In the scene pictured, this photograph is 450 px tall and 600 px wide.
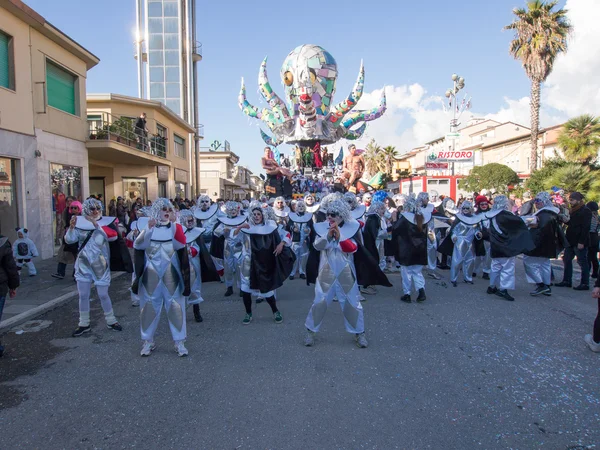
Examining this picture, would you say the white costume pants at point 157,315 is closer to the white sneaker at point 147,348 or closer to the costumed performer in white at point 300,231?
the white sneaker at point 147,348

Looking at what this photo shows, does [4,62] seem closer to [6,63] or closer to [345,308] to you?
[6,63]

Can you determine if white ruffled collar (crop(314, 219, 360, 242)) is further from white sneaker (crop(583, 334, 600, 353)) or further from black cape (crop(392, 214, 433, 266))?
white sneaker (crop(583, 334, 600, 353))

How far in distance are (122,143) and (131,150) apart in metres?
0.44

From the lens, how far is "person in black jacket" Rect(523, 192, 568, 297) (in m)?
7.65

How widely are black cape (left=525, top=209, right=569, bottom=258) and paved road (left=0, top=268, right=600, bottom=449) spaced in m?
1.60

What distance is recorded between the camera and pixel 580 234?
799cm

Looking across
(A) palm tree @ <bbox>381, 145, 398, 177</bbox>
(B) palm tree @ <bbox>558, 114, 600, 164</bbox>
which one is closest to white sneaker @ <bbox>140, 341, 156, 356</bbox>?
(B) palm tree @ <bbox>558, 114, 600, 164</bbox>

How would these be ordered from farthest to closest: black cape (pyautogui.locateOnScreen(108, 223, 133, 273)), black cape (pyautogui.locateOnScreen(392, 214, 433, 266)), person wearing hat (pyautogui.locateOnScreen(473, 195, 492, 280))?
person wearing hat (pyautogui.locateOnScreen(473, 195, 492, 280))
black cape (pyautogui.locateOnScreen(392, 214, 433, 266))
black cape (pyautogui.locateOnScreen(108, 223, 133, 273))

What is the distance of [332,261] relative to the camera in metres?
5.16

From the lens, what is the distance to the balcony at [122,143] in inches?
607

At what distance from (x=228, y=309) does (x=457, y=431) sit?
444 cm

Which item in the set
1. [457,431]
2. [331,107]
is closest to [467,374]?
[457,431]

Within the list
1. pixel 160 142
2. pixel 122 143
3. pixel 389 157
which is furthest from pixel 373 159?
pixel 122 143

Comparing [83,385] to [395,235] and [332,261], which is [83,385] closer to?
[332,261]
